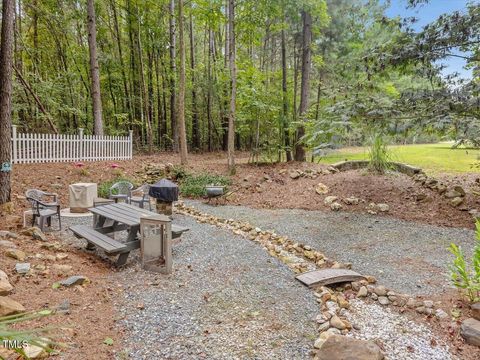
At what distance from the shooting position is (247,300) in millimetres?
3193

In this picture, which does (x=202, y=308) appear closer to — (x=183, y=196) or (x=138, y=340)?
(x=138, y=340)

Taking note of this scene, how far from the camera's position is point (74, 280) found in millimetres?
3193

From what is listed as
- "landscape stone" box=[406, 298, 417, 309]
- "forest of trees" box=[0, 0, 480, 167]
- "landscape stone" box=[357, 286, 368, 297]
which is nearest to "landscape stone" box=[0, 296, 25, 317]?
"landscape stone" box=[357, 286, 368, 297]

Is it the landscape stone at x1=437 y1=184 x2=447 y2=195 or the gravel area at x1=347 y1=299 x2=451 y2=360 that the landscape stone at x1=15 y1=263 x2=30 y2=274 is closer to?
the gravel area at x1=347 y1=299 x2=451 y2=360

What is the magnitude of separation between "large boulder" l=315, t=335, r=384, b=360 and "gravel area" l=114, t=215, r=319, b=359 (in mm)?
174

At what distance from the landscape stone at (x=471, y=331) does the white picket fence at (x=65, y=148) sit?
942 cm

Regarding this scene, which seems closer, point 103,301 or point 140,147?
point 103,301

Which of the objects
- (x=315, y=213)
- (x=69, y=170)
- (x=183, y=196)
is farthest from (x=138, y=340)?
(x=69, y=170)

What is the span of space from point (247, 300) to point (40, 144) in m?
7.78

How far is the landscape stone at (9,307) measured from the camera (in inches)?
92.9

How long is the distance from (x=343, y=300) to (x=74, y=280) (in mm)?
2843

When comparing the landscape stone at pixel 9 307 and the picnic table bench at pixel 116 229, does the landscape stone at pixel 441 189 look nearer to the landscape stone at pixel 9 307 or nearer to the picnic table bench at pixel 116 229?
the picnic table bench at pixel 116 229

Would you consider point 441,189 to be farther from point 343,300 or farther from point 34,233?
point 34,233

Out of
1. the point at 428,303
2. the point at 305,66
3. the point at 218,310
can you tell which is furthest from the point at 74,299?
the point at 305,66
